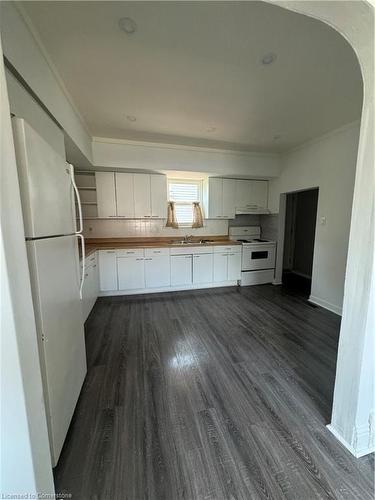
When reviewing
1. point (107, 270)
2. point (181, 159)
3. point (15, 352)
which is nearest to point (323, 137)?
point (181, 159)

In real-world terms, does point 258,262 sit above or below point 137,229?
below

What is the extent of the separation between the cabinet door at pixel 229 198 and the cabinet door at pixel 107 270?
8.20 feet

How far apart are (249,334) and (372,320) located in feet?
5.22

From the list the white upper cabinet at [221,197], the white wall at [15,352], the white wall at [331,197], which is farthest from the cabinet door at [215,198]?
the white wall at [15,352]

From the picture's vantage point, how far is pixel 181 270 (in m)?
4.12

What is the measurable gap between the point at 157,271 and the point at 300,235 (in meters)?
4.06

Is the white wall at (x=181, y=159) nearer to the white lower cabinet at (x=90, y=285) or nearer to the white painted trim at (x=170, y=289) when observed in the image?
the white lower cabinet at (x=90, y=285)

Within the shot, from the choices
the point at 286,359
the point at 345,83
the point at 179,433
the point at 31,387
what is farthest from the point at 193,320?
the point at 345,83

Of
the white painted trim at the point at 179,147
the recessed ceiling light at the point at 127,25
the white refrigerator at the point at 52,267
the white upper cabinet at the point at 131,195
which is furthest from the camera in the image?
the white upper cabinet at the point at 131,195

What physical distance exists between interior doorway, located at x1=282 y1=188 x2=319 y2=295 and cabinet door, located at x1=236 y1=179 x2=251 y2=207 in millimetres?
1142

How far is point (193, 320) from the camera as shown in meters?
2.98

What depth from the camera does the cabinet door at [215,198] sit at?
445 cm

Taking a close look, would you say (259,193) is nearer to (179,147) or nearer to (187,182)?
(187,182)

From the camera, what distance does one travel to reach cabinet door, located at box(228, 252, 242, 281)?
4.38 metres
